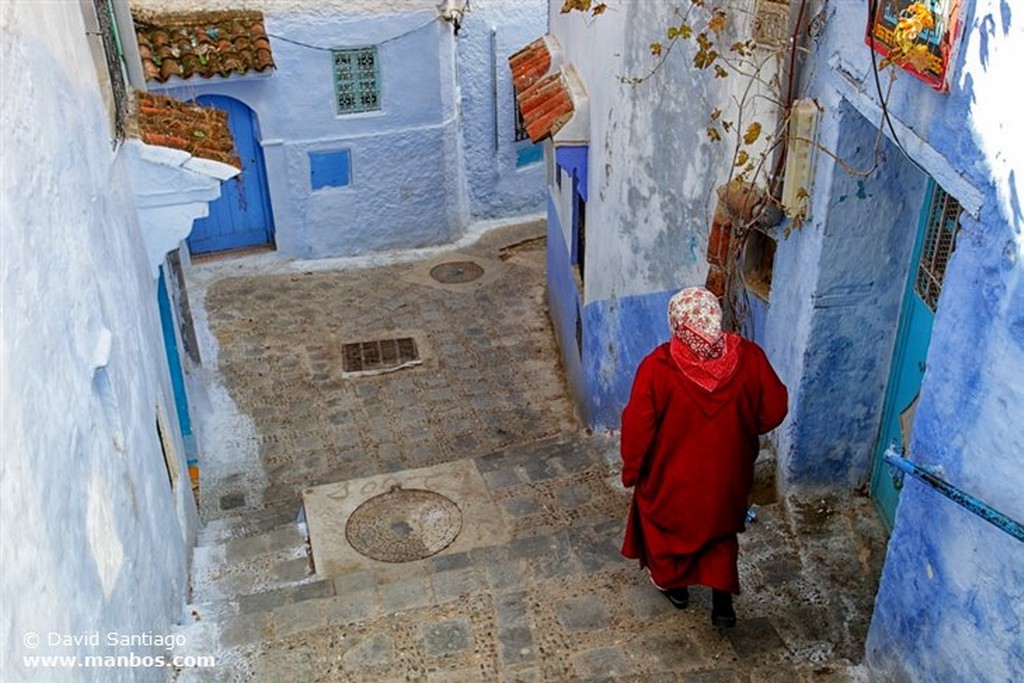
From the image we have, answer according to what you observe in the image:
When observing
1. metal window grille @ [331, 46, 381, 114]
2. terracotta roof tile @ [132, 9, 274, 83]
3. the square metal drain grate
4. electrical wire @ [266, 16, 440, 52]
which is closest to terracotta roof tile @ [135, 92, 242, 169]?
the square metal drain grate

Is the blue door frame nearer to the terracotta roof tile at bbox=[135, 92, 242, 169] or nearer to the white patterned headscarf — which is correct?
the white patterned headscarf

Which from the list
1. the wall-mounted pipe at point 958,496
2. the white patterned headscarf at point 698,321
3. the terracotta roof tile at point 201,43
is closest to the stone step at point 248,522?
the white patterned headscarf at point 698,321

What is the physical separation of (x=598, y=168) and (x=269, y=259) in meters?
6.71

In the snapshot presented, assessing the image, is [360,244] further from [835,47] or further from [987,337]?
[987,337]

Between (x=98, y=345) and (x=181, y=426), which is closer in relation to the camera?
(x=98, y=345)

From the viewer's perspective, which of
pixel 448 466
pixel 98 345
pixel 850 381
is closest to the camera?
pixel 98 345

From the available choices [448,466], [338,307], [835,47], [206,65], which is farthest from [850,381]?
[206,65]

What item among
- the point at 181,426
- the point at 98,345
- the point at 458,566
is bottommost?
the point at 181,426

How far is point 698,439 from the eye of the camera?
4.39 meters

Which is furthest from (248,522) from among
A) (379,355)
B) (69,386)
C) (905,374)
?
(905,374)

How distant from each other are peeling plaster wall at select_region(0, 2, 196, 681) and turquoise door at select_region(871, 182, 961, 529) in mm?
3304

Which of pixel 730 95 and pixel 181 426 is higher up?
pixel 730 95

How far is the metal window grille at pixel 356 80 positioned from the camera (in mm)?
13125

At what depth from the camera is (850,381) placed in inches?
207
